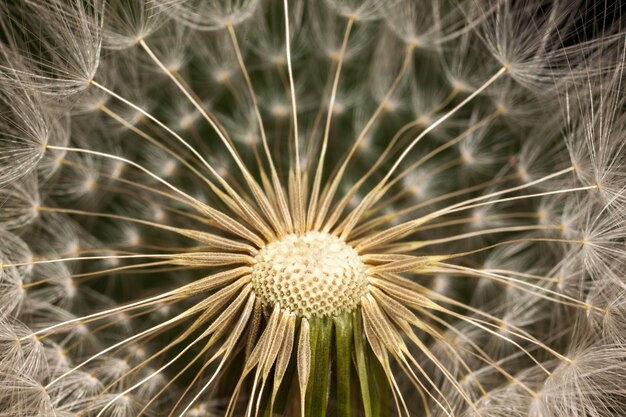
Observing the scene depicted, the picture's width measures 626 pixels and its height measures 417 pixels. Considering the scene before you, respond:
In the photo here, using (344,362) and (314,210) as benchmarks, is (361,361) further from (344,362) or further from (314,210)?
(314,210)

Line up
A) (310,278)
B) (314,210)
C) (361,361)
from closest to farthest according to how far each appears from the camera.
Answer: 1. (310,278)
2. (361,361)
3. (314,210)

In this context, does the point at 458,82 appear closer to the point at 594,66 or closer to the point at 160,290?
the point at 594,66

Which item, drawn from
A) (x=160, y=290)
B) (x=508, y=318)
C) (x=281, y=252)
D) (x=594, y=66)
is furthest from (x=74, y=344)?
(x=594, y=66)

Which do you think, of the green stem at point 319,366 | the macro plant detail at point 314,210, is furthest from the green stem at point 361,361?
the green stem at point 319,366

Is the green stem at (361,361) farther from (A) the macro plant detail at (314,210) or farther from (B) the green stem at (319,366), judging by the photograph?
(B) the green stem at (319,366)

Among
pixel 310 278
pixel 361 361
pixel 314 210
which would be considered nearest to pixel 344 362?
pixel 361 361

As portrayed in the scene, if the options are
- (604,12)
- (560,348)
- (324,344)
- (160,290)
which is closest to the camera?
(324,344)
